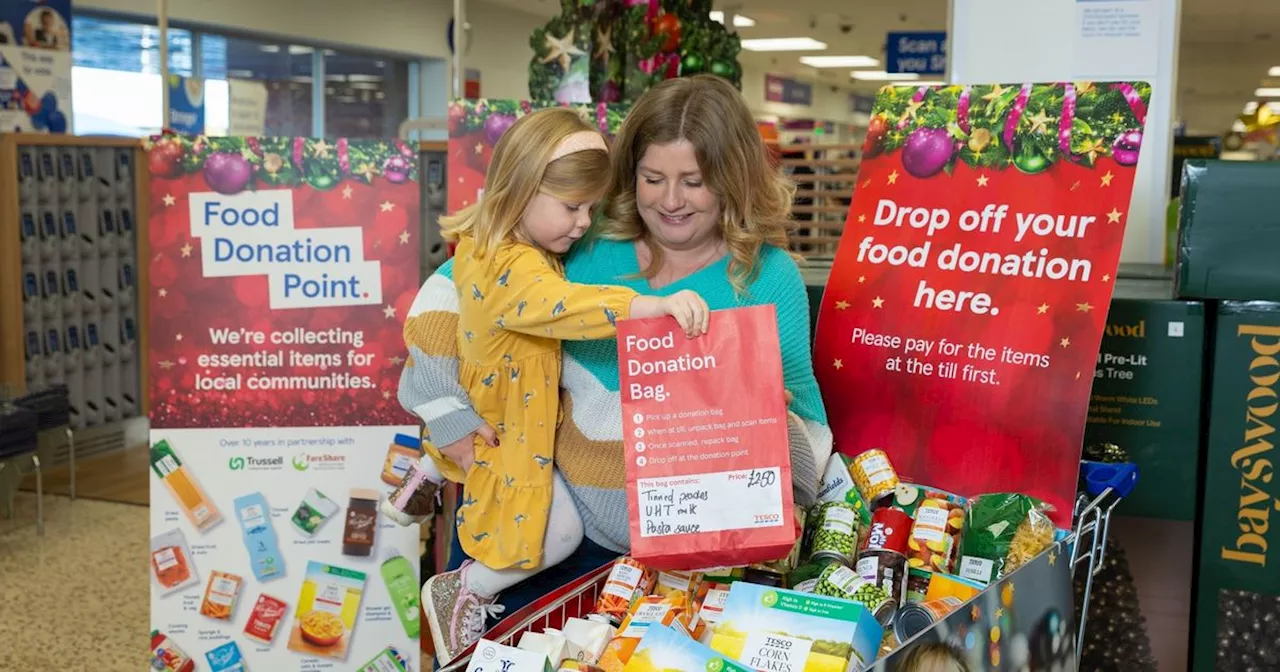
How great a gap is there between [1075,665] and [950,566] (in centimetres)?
26

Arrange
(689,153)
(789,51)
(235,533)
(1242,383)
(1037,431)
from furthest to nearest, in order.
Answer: (789,51) → (235,533) → (1242,383) → (1037,431) → (689,153)

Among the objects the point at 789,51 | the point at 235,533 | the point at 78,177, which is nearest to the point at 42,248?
the point at 78,177

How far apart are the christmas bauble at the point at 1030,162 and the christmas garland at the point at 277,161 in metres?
1.56

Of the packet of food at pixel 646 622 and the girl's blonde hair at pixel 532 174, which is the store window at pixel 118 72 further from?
the packet of food at pixel 646 622

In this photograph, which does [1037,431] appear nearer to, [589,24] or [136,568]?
[589,24]

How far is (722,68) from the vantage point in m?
3.83

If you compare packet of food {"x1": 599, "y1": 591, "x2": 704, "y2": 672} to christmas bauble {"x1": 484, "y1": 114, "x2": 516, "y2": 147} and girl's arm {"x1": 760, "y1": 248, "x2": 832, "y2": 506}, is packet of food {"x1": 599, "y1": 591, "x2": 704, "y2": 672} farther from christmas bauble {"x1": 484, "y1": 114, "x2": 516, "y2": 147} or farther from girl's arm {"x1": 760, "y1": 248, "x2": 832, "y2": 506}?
christmas bauble {"x1": 484, "y1": 114, "x2": 516, "y2": 147}

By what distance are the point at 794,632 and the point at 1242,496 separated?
1.23 m

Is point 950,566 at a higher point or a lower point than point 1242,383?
lower

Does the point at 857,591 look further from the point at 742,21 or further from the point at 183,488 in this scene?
the point at 742,21

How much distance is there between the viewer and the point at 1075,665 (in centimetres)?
203

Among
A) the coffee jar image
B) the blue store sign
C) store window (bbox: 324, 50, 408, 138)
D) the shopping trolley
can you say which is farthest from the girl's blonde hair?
the blue store sign

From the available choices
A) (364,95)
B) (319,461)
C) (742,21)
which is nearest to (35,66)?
(319,461)

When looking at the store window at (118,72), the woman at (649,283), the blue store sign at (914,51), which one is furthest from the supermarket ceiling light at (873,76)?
the woman at (649,283)
